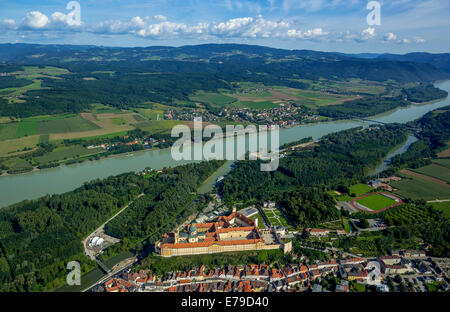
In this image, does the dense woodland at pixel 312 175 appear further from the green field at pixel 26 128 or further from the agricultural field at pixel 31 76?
the agricultural field at pixel 31 76

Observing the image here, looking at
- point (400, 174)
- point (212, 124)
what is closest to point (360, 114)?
point (212, 124)

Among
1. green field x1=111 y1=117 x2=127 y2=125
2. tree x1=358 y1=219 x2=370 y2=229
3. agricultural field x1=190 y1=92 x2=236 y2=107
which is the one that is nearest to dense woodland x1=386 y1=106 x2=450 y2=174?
tree x1=358 y1=219 x2=370 y2=229

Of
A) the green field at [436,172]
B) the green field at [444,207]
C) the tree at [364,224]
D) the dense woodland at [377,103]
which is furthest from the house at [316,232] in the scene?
Result: the dense woodland at [377,103]

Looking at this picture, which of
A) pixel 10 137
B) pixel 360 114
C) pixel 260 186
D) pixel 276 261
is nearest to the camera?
pixel 276 261

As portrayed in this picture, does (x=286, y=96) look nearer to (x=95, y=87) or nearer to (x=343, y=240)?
(x=95, y=87)

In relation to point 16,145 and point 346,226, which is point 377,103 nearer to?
point 346,226

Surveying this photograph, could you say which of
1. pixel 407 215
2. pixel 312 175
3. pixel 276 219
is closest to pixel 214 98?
pixel 312 175

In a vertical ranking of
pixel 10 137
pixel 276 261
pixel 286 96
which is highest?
pixel 286 96
